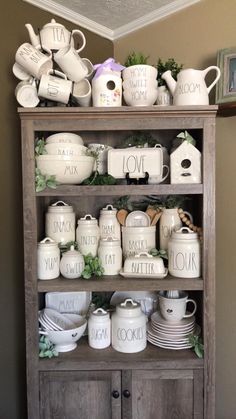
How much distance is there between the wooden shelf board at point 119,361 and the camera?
1.43 m

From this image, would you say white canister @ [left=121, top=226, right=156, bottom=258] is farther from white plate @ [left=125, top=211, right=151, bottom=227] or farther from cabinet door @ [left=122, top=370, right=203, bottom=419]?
cabinet door @ [left=122, top=370, right=203, bottom=419]

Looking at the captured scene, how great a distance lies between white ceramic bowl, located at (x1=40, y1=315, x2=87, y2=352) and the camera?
1460 mm

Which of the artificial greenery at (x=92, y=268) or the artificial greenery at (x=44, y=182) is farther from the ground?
the artificial greenery at (x=44, y=182)

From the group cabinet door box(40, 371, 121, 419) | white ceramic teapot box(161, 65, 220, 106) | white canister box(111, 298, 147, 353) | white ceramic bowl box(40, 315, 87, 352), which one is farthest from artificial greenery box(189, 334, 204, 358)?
white ceramic teapot box(161, 65, 220, 106)

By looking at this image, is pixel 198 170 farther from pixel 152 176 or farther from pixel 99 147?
pixel 99 147

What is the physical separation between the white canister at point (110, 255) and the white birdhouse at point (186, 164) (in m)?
0.37

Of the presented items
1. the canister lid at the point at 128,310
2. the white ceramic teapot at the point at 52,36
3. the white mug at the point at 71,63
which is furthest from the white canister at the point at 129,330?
the white ceramic teapot at the point at 52,36

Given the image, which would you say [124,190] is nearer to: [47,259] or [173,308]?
[47,259]

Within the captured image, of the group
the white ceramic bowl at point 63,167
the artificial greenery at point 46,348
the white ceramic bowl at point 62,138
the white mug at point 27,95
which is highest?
the white mug at point 27,95

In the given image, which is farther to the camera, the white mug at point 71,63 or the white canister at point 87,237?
the white canister at point 87,237

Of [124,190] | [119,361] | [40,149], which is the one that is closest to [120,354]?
[119,361]

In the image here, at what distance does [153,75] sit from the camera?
4.72ft

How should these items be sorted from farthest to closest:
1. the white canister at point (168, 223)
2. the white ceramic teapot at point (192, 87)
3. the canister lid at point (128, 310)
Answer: the white canister at point (168, 223) < the canister lid at point (128, 310) < the white ceramic teapot at point (192, 87)

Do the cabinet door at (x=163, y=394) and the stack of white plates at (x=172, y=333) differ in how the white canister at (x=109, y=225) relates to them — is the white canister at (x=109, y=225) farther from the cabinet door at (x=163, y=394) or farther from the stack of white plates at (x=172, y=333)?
the cabinet door at (x=163, y=394)
